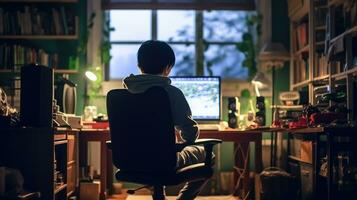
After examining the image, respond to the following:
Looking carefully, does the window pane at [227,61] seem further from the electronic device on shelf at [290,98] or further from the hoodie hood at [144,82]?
the hoodie hood at [144,82]

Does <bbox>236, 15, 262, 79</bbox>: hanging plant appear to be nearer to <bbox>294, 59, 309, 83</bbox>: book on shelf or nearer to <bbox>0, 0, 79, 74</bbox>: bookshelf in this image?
<bbox>294, 59, 309, 83</bbox>: book on shelf

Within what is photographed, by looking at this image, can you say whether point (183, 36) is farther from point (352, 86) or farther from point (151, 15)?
point (352, 86)

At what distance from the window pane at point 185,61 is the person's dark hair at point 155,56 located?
2310 mm

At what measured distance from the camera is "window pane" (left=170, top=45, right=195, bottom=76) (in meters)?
5.27

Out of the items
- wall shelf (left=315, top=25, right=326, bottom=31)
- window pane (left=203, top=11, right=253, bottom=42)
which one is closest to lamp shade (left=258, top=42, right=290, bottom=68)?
wall shelf (left=315, top=25, right=326, bottom=31)

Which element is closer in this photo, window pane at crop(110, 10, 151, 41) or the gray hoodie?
the gray hoodie

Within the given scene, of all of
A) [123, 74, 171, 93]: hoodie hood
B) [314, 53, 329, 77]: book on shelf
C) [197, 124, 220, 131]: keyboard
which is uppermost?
[314, 53, 329, 77]: book on shelf

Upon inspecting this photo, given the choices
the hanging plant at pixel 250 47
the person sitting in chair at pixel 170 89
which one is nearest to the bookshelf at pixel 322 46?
the hanging plant at pixel 250 47

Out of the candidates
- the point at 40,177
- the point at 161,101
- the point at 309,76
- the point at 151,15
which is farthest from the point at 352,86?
the point at 151,15

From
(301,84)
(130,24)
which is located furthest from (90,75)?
(301,84)

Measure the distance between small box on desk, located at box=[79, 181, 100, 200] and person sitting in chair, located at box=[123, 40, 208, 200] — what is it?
1.40 meters

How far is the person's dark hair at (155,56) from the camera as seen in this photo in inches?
115

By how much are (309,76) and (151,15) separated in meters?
1.75

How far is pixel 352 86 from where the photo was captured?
351 centimetres
